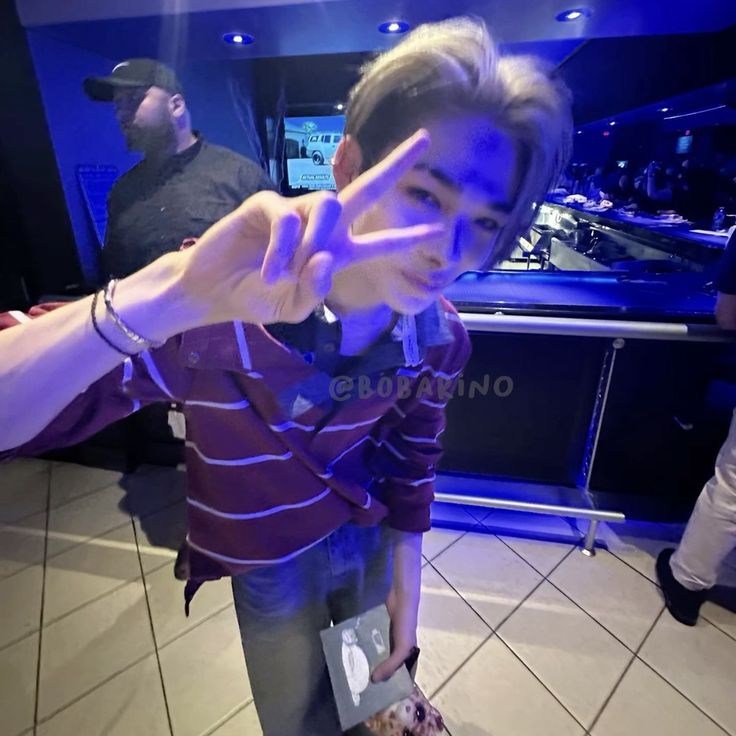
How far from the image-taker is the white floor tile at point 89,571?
151 centimetres

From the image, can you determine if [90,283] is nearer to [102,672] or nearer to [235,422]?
[102,672]

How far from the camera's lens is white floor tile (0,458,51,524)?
1.91 m

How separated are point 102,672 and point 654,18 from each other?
Answer: 3411 mm

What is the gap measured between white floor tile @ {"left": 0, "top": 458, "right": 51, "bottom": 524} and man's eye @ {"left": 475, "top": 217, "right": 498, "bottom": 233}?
2160 millimetres

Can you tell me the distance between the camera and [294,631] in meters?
0.73

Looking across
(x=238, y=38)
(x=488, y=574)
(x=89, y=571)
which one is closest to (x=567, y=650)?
(x=488, y=574)

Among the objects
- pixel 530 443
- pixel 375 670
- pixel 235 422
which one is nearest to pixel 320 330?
pixel 235 422

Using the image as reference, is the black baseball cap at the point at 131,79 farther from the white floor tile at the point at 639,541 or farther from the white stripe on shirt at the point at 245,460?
the white floor tile at the point at 639,541

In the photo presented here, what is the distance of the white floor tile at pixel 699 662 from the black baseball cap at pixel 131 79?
2566mm

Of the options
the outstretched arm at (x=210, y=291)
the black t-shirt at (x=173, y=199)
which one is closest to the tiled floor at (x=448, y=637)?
the black t-shirt at (x=173, y=199)

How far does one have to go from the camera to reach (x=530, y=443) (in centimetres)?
192

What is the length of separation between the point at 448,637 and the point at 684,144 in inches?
96.6

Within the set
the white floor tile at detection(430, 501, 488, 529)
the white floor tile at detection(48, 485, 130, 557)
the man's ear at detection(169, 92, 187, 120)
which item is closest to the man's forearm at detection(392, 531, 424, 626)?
the white floor tile at detection(430, 501, 488, 529)

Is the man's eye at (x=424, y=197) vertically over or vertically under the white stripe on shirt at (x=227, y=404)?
over
